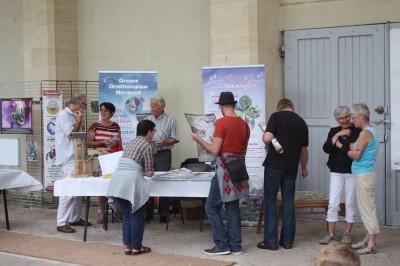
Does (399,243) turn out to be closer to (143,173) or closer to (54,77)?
(143,173)

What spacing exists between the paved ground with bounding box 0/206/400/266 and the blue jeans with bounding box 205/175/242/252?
13cm

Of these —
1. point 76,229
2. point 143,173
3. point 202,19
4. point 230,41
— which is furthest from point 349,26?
point 76,229

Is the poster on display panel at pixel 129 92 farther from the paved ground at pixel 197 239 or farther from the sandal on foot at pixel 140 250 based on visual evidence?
the sandal on foot at pixel 140 250

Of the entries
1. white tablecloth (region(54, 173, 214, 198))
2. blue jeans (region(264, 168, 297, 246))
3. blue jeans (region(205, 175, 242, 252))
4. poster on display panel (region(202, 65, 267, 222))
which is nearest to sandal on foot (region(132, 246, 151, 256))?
white tablecloth (region(54, 173, 214, 198))

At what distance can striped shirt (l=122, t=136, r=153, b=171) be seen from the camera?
6488 mm

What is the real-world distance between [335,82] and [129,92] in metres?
2.89

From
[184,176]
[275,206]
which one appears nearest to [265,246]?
[275,206]

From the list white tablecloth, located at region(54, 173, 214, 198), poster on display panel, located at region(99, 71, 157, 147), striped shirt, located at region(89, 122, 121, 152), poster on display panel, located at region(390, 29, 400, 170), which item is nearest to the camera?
white tablecloth, located at region(54, 173, 214, 198)

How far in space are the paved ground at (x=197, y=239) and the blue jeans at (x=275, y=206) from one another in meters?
0.15

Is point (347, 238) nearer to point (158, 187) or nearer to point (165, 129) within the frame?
point (158, 187)

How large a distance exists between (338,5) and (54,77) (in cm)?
473

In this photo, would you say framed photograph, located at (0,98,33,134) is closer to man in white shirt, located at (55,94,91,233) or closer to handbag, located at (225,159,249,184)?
man in white shirt, located at (55,94,91,233)

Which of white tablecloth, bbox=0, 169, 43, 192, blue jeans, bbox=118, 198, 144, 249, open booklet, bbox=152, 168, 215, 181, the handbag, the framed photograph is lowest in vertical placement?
blue jeans, bbox=118, 198, 144, 249

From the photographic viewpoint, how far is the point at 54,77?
10367 millimetres
